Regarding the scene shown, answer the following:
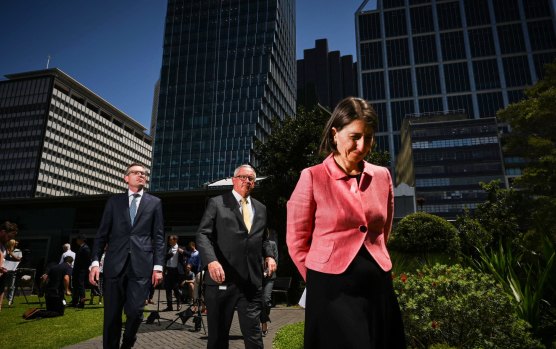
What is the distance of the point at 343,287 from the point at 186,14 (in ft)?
469

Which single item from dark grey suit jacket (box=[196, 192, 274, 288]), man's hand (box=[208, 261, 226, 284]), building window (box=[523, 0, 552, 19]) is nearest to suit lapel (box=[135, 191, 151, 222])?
dark grey suit jacket (box=[196, 192, 274, 288])

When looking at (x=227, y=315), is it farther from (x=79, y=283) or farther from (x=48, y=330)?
(x=79, y=283)

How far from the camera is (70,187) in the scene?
12169cm

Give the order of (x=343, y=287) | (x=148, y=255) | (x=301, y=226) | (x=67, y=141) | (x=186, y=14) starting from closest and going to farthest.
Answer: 1. (x=343, y=287)
2. (x=301, y=226)
3. (x=148, y=255)
4. (x=67, y=141)
5. (x=186, y=14)

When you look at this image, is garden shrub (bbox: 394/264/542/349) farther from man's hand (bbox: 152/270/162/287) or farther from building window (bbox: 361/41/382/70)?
building window (bbox: 361/41/382/70)

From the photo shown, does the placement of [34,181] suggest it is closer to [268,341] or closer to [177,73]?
[177,73]

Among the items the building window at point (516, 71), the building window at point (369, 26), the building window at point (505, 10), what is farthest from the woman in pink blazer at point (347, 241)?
the building window at point (505, 10)

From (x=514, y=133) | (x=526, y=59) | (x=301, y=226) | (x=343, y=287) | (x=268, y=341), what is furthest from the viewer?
(x=526, y=59)

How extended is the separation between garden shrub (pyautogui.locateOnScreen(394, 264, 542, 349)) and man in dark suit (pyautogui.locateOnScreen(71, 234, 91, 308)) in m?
10.2

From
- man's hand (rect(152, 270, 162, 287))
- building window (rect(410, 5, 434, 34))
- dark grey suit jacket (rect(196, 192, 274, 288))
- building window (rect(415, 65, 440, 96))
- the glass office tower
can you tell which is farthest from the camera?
building window (rect(410, 5, 434, 34))

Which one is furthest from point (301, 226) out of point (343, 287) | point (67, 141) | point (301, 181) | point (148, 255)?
point (67, 141)

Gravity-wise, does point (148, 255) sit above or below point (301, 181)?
below

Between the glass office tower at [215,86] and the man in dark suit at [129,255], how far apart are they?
101 m

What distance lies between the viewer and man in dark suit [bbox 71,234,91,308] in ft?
36.0
